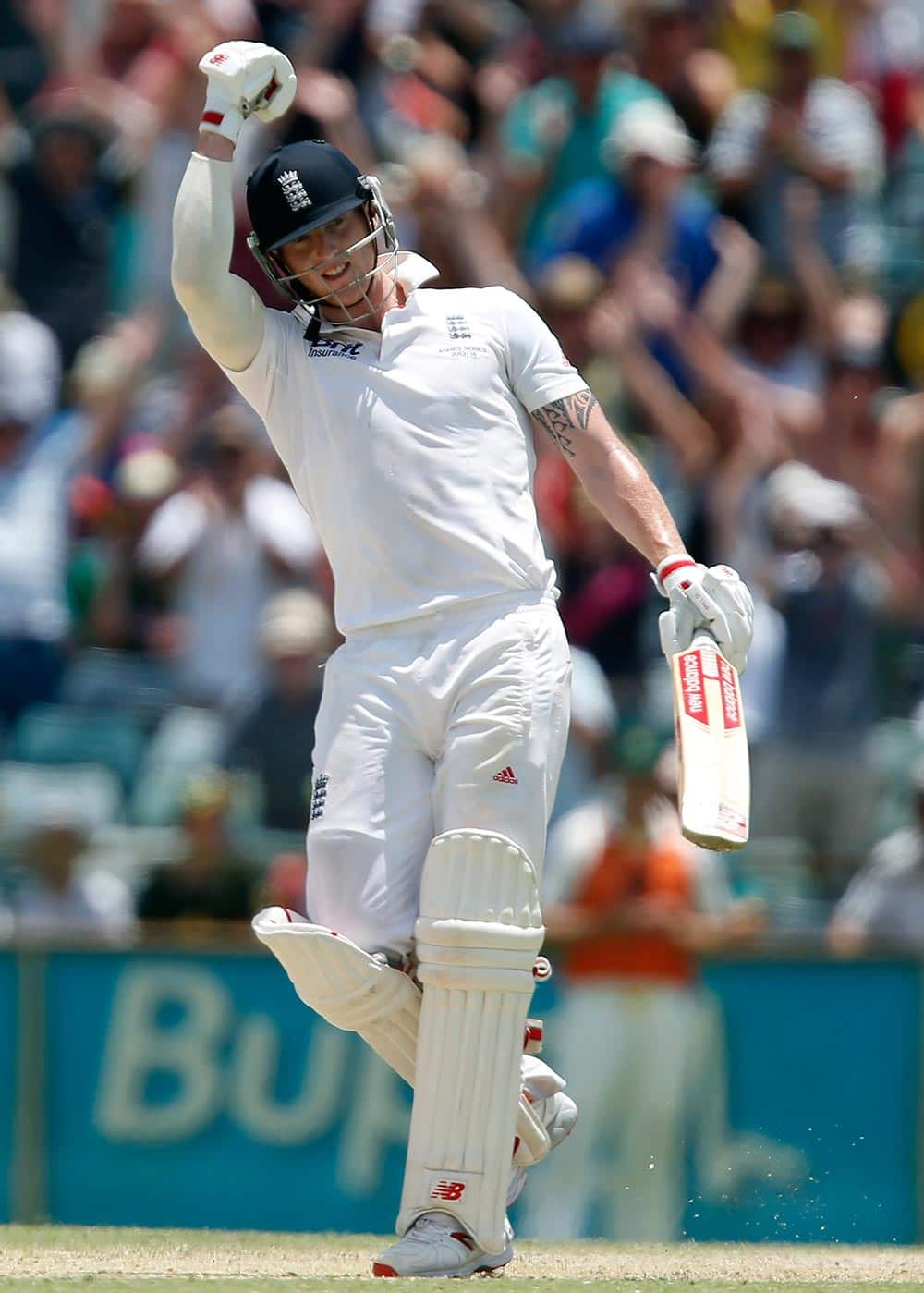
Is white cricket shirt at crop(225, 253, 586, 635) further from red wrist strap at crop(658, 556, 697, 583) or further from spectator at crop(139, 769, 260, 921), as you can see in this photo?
spectator at crop(139, 769, 260, 921)

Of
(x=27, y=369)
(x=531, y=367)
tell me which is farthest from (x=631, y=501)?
(x=27, y=369)

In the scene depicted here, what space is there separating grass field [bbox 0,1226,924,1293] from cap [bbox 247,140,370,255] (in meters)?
1.96

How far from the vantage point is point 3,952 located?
7.35m

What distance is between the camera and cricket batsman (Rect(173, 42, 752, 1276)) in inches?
173

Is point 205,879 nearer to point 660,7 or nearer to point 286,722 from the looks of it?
point 286,722

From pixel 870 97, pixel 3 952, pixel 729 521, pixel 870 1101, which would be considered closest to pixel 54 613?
pixel 3 952

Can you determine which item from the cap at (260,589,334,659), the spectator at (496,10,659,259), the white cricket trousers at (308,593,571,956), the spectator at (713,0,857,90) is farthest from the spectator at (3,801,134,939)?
the spectator at (713,0,857,90)

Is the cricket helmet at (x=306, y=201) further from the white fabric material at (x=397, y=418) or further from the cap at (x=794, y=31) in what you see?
the cap at (x=794, y=31)

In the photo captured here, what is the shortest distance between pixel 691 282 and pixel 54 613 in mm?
2869

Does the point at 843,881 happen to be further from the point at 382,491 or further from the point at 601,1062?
the point at 382,491

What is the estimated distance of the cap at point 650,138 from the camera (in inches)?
371

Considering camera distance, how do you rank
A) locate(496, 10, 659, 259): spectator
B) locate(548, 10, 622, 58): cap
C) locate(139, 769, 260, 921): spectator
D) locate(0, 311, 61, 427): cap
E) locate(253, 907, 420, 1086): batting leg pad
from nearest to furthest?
locate(253, 907, 420, 1086): batting leg pad < locate(139, 769, 260, 921): spectator < locate(0, 311, 61, 427): cap < locate(496, 10, 659, 259): spectator < locate(548, 10, 622, 58): cap

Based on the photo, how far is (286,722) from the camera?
27.4 ft

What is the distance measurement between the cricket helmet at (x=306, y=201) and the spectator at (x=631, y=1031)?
3.08 metres
